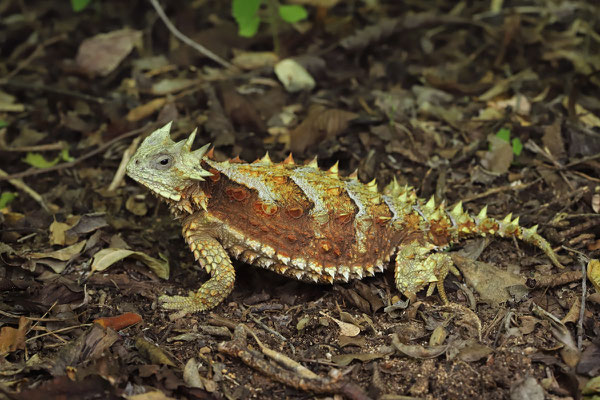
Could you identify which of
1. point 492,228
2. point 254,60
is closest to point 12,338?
point 492,228

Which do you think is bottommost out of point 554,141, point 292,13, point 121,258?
point 121,258

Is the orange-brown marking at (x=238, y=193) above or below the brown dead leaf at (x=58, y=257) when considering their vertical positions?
above

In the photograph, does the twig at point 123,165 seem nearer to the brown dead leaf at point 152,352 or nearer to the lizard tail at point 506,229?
the brown dead leaf at point 152,352

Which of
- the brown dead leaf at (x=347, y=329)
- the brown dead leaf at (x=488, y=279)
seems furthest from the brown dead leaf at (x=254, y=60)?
the brown dead leaf at (x=347, y=329)

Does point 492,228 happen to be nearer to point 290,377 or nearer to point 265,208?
point 265,208

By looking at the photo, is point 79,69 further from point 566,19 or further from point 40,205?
point 566,19

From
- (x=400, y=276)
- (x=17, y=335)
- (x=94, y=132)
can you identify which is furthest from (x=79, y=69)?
(x=400, y=276)
